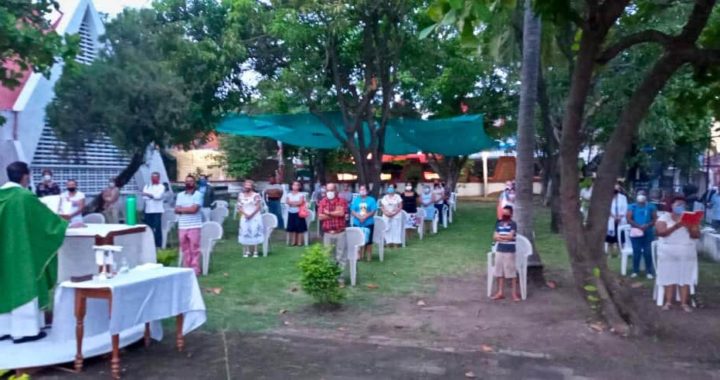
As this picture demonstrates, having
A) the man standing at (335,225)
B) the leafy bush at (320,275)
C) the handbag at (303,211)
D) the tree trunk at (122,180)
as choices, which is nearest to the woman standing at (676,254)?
the leafy bush at (320,275)

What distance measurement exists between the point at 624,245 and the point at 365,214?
5045 mm

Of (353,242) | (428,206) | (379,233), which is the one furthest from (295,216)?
(428,206)

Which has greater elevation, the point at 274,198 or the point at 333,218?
the point at 274,198

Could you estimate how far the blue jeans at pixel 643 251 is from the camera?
1273 cm

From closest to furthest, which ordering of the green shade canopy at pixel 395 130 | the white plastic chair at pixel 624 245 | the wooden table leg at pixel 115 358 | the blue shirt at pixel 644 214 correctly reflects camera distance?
the wooden table leg at pixel 115 358 < the blue shirt at pixel 644 214 < the white plastic chair at pixel 624 245 < the green shade canopy at pixel 395 130

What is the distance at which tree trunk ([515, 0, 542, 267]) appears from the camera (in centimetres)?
1166

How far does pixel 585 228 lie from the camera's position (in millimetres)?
8750

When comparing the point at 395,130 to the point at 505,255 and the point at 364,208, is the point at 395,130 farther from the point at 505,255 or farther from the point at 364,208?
the point at 505,255

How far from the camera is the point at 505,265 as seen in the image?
1077 centimetres

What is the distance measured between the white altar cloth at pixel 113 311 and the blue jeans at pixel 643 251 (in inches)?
327

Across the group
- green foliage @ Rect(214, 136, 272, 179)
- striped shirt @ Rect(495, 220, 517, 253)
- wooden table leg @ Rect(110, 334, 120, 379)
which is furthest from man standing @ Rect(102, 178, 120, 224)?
green foliage @ Rect(214, 136, 272, 179)

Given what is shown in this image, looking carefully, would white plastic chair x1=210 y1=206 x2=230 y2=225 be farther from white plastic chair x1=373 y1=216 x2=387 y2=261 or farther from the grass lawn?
white plastic chair x1=373 y1=216 x2=387 y2=261

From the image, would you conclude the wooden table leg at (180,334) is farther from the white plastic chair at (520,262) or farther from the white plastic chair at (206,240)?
the white plastic chair at (206,240)

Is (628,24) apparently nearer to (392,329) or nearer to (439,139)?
(392,329)
